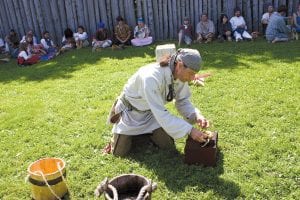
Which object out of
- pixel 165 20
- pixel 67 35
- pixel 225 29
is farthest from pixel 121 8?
pixel 225 29

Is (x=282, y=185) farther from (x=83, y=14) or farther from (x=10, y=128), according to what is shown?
(x=83, y=14)

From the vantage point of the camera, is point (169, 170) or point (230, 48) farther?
point (230, 48)

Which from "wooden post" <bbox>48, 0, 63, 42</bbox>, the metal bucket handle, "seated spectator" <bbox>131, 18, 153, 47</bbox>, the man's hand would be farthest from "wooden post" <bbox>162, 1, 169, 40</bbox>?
the metal bucket handle

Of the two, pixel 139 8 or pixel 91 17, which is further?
pixel 91 17

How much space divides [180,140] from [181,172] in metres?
0.85

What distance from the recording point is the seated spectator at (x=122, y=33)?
13.6 metres

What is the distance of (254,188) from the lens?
4.63 meters

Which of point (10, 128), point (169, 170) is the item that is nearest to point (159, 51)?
point (10, 128)

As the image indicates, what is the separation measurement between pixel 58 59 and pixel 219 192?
877 centimetres

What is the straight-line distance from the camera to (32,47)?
1355 cm

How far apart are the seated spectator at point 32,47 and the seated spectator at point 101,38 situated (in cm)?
160

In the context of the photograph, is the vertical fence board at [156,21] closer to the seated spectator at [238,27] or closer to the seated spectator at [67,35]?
the seated spectator at [238,27]

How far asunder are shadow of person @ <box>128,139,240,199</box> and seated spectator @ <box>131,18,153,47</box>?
8039 millimetres

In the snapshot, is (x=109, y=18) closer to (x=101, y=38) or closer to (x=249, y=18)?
(x=101, y=38)
